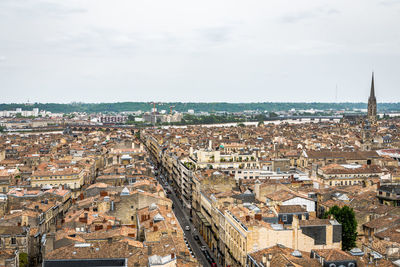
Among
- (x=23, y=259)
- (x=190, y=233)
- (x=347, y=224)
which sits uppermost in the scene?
(x=347, y=224)

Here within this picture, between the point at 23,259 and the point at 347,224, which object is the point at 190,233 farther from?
the point at 23,259

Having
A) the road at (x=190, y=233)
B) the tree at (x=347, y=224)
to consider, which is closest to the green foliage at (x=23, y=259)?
the road at (x=190, y=233)

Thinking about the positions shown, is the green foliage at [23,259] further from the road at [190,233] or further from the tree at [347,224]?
the tree at [347,224]

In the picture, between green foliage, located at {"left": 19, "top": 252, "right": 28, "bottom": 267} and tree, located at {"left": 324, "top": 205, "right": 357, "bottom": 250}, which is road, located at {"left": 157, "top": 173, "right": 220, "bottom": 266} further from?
green foliage, located at {"left": 19, "top": 252, "right": 28, "bottom": 267}

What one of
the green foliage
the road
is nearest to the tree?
the road

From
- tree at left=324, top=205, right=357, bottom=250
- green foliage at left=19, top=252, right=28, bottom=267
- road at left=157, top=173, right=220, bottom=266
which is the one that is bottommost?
road at left=157, top=173, right=220, bottom=266

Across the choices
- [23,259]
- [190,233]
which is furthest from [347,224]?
[23,259]

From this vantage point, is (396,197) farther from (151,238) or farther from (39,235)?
(39,235)

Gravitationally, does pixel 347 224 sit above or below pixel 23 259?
above

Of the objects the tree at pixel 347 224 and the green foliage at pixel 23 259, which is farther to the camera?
the tree at pixel 347 224

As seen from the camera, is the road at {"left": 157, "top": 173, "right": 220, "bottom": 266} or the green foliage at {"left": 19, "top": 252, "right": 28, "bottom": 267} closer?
the green foliage at {"left": 19, "top": 252, "right": 28, "bottom": 267}
